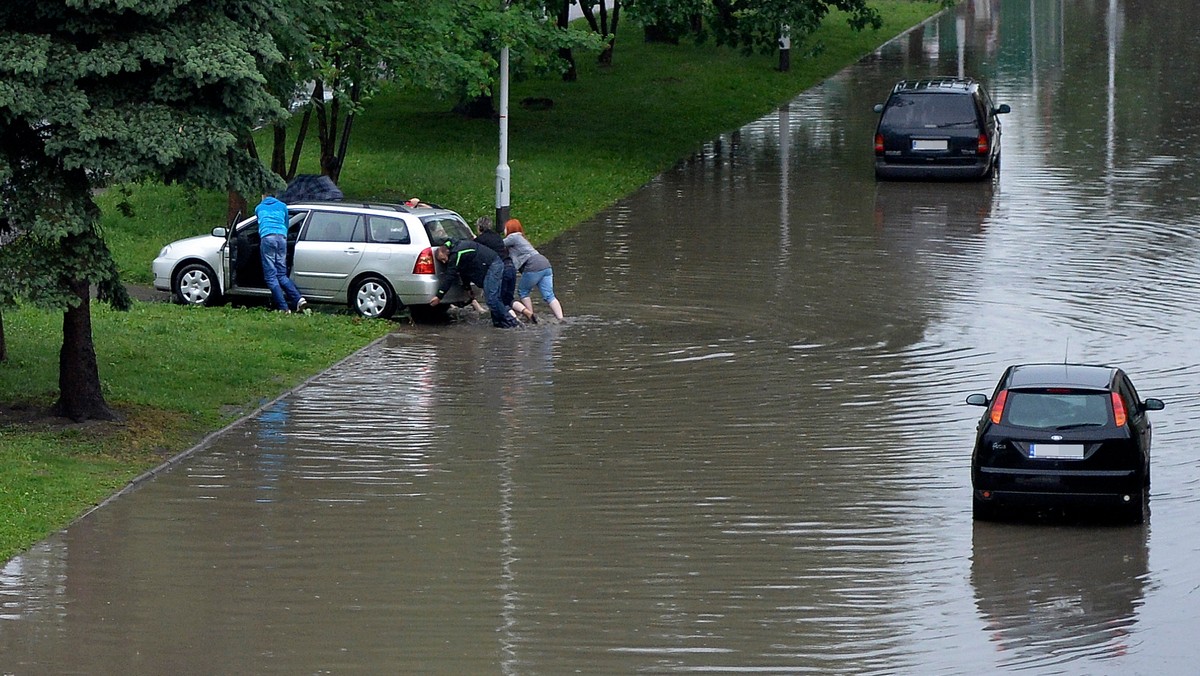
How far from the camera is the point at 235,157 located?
14.4m

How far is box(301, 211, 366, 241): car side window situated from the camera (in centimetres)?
2103

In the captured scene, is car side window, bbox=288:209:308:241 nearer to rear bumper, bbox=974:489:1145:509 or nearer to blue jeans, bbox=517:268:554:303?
blue jeans, bbox=517:268:554:303

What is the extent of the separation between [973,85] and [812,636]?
21.7 metres

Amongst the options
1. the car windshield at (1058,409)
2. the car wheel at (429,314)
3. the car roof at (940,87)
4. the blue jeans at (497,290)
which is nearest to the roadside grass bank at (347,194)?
the car wheel at (429,314)

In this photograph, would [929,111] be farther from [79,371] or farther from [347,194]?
[79,371]

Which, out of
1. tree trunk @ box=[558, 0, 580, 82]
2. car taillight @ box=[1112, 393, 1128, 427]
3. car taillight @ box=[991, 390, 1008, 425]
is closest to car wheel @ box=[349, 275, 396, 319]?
car taillight @ box=[991, 390, 1008, 425]

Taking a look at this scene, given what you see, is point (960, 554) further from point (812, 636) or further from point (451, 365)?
point (451, 365)

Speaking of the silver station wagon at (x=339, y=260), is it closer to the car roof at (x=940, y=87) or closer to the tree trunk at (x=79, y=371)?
the tree trunk at (x=79, y=371)

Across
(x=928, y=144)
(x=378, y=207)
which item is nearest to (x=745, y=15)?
(x=928, y=144)

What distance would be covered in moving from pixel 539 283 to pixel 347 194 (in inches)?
327

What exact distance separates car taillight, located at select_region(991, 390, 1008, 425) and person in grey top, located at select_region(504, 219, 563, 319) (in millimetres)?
8360

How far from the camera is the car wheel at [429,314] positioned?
21141 millimetres

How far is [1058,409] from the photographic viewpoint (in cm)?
1267

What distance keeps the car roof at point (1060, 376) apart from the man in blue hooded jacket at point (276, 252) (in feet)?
33.9
